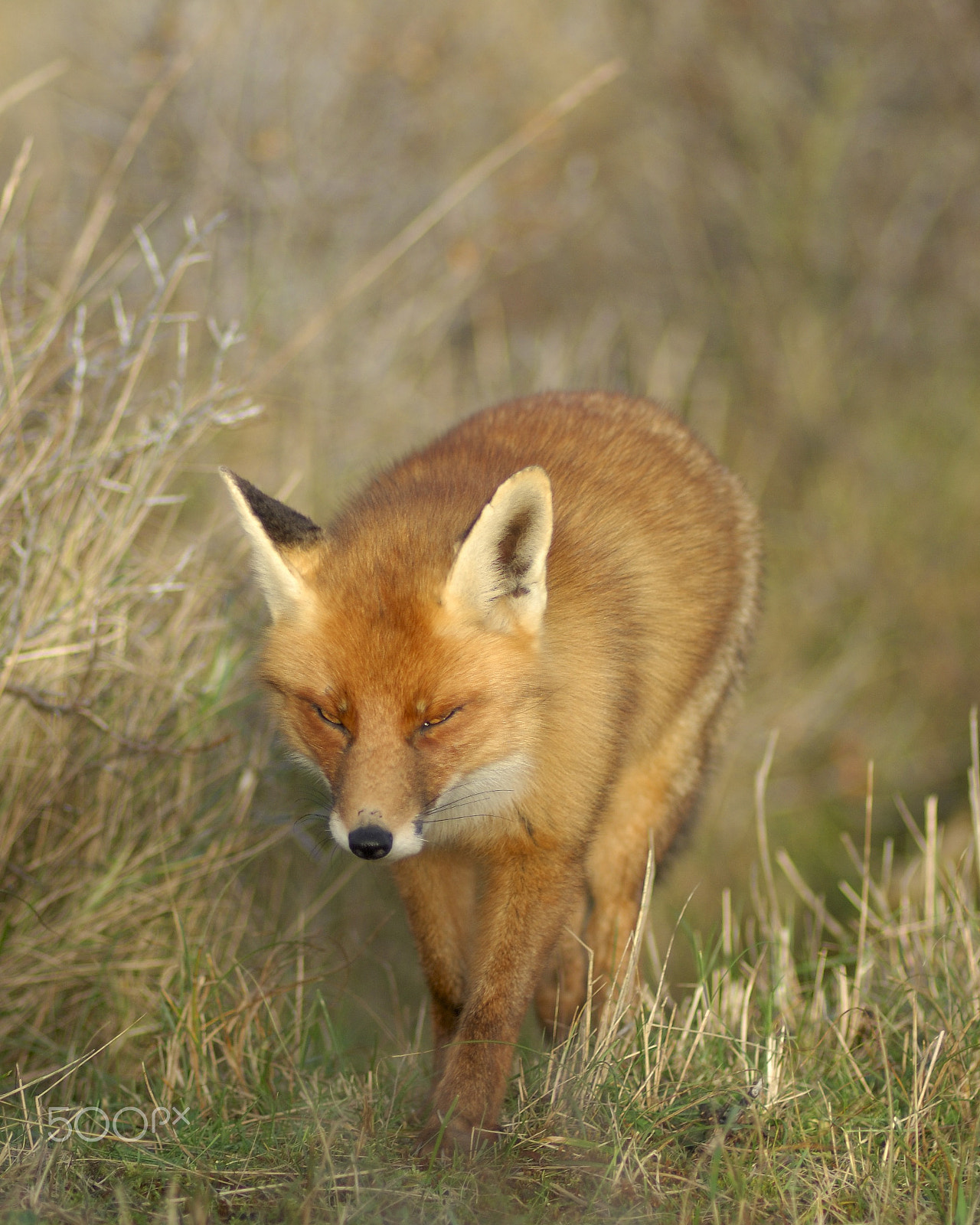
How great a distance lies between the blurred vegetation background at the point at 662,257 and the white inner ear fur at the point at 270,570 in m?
2.79

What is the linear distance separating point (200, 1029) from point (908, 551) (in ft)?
23.4

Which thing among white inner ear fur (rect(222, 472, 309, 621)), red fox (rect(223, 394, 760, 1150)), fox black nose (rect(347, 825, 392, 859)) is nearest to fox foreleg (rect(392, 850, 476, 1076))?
red fox (rect(223, 394, 760, 1150))

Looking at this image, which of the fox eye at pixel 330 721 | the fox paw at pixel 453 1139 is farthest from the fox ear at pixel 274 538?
the fox paw at pixel 453 1139

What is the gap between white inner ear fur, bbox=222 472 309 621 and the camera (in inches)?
136

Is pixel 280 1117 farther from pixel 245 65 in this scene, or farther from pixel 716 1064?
pixel 245 65

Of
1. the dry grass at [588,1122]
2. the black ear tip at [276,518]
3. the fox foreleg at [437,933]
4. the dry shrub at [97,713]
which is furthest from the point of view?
the dry shrub at [97,713]

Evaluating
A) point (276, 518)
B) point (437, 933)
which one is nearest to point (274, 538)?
point (276, 518)

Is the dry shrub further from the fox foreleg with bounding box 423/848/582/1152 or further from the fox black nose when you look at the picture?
the fox black nose

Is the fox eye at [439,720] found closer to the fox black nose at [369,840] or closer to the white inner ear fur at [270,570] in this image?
the fox black nose at [369,840]

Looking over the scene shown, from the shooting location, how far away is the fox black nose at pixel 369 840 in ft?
9.85

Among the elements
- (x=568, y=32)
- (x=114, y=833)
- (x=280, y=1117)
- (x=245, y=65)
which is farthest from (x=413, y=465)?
(x=568, y=32)

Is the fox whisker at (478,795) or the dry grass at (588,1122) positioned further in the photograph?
the fox whisker at (478,795)

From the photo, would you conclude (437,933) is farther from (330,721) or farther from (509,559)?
(509,559)

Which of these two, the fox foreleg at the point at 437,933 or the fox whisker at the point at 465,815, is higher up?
the fox whisker at the point at 465,815
